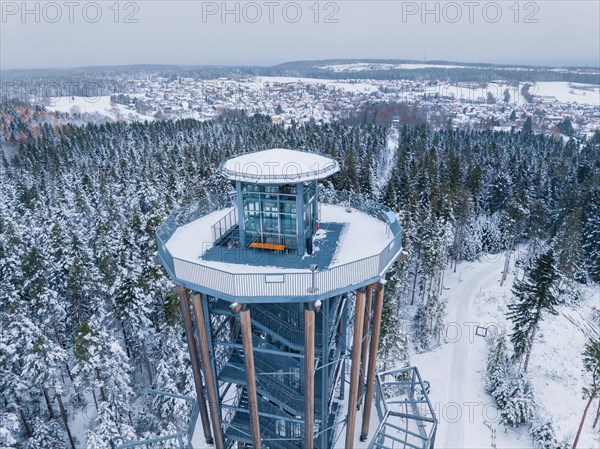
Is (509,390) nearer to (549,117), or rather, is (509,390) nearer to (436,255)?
(436,255)

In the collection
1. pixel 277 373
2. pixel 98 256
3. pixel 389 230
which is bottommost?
pixel 98 256

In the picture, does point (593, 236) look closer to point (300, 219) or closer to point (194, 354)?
point (300, 219)

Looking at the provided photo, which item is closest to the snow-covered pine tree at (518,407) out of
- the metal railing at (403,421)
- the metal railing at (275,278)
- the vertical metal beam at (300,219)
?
the metal railing at (403,421)

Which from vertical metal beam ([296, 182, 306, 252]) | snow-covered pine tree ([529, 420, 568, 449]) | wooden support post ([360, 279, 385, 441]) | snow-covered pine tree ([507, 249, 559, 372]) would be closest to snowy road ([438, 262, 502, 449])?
snow-covered pine tree ([529, 420, 568, 449])

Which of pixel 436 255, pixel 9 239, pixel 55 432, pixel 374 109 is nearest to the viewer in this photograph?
pixel 55 432

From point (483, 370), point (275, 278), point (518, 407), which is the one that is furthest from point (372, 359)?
point (483, 370)

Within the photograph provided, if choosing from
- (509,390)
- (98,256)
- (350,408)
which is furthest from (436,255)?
(98,256)
